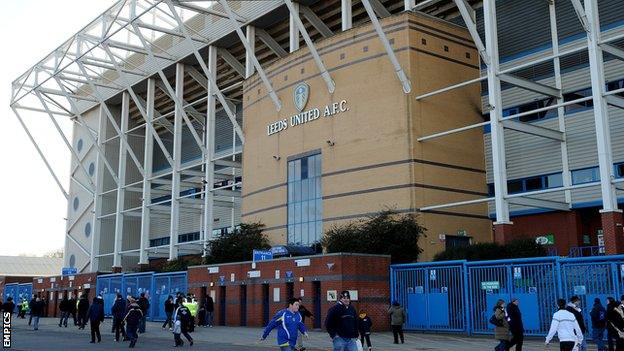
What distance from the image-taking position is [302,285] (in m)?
27.1

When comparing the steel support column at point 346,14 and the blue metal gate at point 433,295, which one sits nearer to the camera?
the blue metal gate at point 433,295

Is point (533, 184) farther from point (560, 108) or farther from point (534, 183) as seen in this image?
point (560, 108)

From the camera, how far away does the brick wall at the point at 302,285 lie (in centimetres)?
2548

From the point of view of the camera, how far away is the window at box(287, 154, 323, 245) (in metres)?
34.9

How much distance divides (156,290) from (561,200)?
73.6 feet

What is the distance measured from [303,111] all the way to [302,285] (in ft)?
39.0

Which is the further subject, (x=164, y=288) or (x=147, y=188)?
(x=147, y=188)

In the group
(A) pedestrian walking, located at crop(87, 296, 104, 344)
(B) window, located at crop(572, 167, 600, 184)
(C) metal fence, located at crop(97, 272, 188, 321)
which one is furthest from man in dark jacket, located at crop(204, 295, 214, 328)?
(B) window, located at crop(572, 167, 600, 184)

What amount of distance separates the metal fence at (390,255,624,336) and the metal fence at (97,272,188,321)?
1502 cm

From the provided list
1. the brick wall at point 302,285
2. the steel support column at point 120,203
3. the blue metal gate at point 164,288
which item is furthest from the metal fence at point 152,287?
the steel support column at point 120,203

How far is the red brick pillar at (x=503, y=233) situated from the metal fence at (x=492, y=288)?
4.41 meters

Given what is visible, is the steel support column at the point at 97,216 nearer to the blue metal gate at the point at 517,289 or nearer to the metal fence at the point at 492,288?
the metal fence at the point at 492,288

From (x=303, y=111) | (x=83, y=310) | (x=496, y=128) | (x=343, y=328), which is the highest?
(x=303, y=111)

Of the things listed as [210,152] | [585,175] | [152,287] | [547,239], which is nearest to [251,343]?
[547,239]
